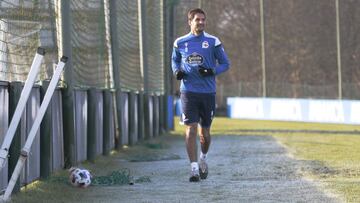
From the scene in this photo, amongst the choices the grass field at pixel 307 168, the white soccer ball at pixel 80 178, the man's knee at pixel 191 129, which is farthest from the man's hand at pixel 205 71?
the white soccer ball at pixel 80 178

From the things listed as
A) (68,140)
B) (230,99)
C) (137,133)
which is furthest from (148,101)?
(230,99)

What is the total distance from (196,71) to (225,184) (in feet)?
4.76

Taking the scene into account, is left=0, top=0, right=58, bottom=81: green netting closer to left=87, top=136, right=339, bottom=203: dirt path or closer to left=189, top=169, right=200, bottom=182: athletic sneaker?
left=87, top=136, right=339, bottom=203: dirt path

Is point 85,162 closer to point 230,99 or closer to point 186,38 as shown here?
point 186,38

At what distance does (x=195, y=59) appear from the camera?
9.58 meters

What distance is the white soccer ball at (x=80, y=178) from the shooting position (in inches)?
344

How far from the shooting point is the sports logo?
958 centimetres

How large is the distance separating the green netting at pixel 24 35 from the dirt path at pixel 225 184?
162cm

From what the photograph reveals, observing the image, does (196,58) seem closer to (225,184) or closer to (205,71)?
(205,71)

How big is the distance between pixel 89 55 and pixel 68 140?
2.74m

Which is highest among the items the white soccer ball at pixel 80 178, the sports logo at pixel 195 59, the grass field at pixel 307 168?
the sports logo at pixel 195 59

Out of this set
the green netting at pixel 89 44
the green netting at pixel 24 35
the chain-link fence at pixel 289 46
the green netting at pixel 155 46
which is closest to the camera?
the green netting at pixel 24 35

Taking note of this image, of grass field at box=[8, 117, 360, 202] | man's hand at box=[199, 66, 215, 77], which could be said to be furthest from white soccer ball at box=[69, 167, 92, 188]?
man's hand at box=[199, 66, 215, 77]

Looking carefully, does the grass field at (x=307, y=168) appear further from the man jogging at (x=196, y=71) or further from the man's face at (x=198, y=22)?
the man's face at (x=198, y=22)
